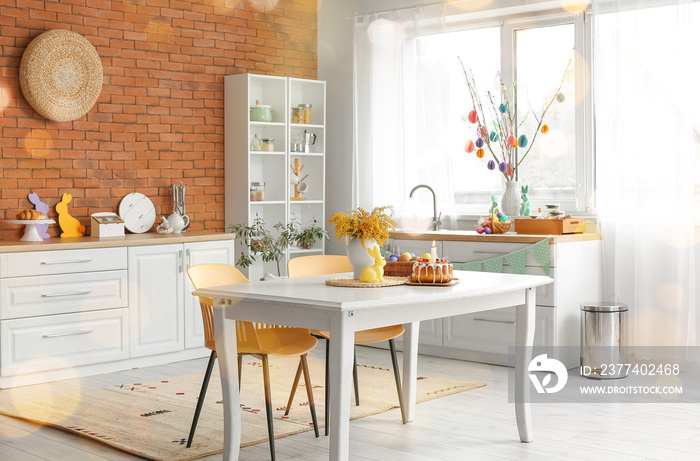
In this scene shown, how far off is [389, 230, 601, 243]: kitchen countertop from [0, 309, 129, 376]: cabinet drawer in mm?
1985

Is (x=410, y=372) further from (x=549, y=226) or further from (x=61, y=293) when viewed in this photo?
(x=61, y=293)

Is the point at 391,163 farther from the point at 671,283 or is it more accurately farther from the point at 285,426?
the point at 285,426

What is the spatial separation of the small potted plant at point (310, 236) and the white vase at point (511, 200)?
150 centimetres

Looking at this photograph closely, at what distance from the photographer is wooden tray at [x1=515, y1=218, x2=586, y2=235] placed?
203 inches

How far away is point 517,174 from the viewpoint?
236 inches

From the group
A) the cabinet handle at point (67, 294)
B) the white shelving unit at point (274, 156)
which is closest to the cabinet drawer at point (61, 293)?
the cabinet handle at point (67, 294)

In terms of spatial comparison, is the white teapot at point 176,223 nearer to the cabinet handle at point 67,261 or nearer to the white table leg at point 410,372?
the cabinet handle at point 67,261

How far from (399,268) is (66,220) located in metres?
2.75

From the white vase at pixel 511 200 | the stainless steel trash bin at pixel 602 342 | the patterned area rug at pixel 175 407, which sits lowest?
the patterned area rug at pixel 175 407

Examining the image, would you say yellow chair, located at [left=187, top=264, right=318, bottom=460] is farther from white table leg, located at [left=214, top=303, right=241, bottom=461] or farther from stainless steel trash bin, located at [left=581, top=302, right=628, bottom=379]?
stainless steel trash bin, located at [left=581, top=302, right=628, bottom=379]

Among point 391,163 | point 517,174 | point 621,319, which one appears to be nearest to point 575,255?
point 621,319

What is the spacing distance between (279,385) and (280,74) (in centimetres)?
302

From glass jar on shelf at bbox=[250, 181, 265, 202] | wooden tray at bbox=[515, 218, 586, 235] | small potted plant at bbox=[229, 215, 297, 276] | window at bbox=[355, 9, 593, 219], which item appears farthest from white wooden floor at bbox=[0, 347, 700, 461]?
glass jar on shelf at bbox=[250, 181, 265, 202]

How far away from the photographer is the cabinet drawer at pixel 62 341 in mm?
4797
